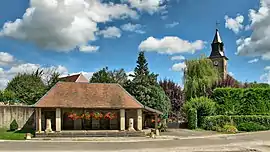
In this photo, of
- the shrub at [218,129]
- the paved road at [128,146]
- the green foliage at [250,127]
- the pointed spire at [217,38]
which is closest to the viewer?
the paved road at [128,146]

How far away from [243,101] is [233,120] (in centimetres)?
350

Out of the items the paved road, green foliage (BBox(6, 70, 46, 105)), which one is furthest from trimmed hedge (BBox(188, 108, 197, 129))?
green foliage (BBox(6, 70, 46, 105))

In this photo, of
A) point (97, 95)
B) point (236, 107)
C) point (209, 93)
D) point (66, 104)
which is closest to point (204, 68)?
point (209, 93)

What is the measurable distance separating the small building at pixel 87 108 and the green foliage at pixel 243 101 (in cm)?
970

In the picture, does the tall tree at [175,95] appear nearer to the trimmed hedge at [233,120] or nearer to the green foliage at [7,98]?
the trimmed hedge at [233,120]

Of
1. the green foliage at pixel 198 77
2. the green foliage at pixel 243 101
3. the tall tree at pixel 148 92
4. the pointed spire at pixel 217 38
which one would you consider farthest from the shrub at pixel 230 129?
the pointed spire at pixel 217 38

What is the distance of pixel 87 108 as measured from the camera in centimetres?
3041

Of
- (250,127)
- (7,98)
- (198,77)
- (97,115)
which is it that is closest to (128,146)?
(97,115)

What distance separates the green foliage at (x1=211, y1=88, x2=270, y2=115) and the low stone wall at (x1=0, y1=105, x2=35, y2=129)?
2051 cm

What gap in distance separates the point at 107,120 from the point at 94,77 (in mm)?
23025

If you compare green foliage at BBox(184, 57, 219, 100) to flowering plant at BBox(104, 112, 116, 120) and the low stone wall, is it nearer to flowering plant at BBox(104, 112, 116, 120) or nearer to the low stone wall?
flowering plant at BBox(104, 112, 116, 120)

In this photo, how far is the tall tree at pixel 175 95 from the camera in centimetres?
5077

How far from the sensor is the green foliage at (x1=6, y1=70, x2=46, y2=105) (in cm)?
4376

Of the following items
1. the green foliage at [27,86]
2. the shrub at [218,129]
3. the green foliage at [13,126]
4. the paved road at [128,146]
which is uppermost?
the green foliage at [27,86]
